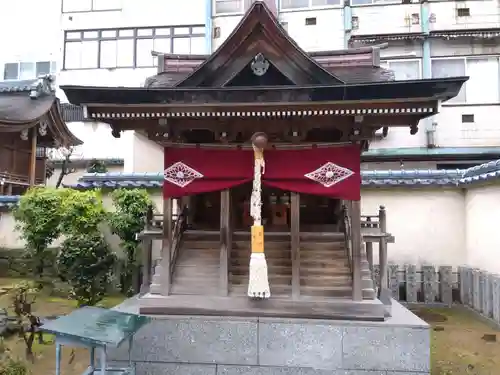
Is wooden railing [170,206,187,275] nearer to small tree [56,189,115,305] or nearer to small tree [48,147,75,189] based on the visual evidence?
small tree [56,189,115,305]

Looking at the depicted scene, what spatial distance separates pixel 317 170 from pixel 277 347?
306 cm

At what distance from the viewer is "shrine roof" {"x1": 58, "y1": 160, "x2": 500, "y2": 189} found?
12492 mm

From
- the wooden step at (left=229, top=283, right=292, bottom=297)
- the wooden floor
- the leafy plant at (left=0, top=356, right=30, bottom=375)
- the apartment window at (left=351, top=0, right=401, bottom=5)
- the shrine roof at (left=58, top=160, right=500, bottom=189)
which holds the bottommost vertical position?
the leafy plant at (left=0, top=356, right=30, bottom=375)

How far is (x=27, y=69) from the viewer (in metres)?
29.3

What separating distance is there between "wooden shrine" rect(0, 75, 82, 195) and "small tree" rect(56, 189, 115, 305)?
29.4 ft

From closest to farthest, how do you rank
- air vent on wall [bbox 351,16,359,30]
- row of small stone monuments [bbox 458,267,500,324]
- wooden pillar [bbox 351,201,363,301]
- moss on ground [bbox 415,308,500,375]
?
wooden pillar [bbox 351,201,363,301]
moss on ground [bbox 415,308,500,375]
row of small stone monuments [bbox 458,267,500,324]
air vent on wall [bbox 351,16,359,30]

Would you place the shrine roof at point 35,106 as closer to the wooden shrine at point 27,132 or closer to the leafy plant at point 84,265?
the wooden shrine at point 27,132

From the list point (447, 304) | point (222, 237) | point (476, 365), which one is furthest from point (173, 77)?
point (447, 304)

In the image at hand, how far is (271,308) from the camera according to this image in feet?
23.2

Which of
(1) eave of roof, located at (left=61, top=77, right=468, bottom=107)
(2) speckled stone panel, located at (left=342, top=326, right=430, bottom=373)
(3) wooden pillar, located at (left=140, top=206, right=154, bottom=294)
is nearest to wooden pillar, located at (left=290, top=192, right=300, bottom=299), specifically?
(2) speckled stone panel, located at (left=342, top=326, right=430, bottom=373)

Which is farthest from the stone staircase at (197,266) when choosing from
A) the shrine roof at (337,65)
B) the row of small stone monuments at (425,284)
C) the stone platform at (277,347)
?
the row of small stone monuments at (425,284)

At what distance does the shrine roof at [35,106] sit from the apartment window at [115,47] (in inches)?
112

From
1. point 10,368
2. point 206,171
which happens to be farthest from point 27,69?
point 10,368

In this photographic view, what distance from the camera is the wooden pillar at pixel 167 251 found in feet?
24.4
